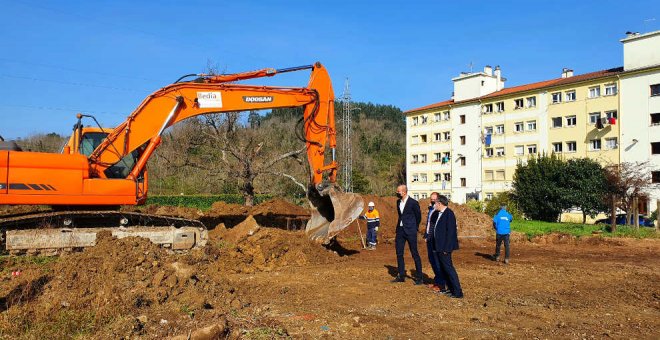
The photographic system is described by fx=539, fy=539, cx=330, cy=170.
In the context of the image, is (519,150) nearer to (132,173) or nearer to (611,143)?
(611,143)

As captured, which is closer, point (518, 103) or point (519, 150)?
point (519, 150)

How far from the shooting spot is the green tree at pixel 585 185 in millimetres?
39781

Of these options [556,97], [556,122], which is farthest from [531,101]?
[556,122]

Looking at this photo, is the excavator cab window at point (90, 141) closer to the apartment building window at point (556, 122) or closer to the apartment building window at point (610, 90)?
the apartment building window at point (610, 90)

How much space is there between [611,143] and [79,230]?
138 feet

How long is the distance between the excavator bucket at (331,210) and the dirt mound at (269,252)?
398 millimetres

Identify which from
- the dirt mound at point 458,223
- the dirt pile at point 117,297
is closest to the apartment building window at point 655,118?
the dirt mound at point 458,223

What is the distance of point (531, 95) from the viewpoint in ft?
161

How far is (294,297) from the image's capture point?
869 centimetres

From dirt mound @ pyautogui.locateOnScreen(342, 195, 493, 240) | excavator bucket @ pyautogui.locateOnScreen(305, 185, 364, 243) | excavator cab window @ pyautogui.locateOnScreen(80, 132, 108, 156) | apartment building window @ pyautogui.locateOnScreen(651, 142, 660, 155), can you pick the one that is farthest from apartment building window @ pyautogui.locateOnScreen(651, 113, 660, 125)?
excavator cab window @ pyautogui.locateOnScreen(80, 132, 108, 156)

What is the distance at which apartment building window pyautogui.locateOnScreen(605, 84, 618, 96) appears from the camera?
42.4 meters

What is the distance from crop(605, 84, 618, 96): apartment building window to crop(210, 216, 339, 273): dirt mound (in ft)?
124

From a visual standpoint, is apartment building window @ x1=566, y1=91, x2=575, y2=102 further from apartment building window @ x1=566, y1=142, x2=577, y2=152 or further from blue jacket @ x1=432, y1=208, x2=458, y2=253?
blue jacket @ x1=432, y1=208, x2=458, y2=253

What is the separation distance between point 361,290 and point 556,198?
3701 cm
